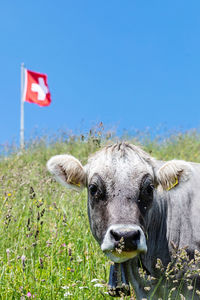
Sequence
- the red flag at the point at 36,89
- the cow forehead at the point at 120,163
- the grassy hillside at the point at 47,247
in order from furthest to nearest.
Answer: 1. the red flag at the point at 36,89
2. the grassy hillside at the point at 47,247
3. the cow forehead at the point at 120,163

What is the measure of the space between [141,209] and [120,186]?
11.3 inches

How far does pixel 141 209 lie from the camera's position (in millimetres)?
3586

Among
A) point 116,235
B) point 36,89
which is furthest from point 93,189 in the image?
point 36,89

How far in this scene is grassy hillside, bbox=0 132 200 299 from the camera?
4.12 m

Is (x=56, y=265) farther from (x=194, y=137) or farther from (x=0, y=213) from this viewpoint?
(x=194, y=137)

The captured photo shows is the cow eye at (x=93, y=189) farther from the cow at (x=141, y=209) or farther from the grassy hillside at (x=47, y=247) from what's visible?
the grassy hillside at (x=47, y=247)

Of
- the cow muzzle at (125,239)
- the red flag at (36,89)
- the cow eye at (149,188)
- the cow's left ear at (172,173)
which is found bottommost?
the cow muzzle at (125,239)

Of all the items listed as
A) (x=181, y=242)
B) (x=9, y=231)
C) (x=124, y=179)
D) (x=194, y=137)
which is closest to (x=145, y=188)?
(x=124, y=179)

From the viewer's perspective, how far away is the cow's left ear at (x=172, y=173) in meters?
4.00

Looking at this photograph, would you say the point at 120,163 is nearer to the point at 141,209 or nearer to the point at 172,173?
the point at 141,209

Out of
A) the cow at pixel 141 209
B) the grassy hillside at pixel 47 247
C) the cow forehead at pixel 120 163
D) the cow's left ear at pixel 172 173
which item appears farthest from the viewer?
the grassy hillside at pixel 47 247

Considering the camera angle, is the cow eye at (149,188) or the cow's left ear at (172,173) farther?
the cow's left ear at (172,173)

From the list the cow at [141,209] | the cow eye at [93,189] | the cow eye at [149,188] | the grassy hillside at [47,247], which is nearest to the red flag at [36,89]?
the grassy hillside at [47,247]

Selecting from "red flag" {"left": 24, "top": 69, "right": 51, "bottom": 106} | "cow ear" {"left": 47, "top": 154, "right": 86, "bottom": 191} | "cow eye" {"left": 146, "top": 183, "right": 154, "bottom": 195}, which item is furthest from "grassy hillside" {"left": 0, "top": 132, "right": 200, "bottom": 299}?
"red flag" {"left": 24, "top": 69, "right": 51, "bottom": 106}
